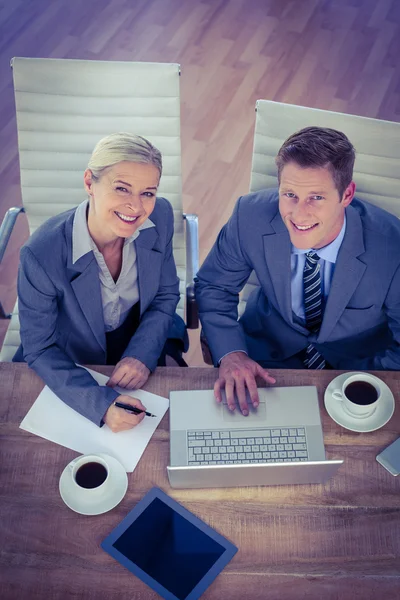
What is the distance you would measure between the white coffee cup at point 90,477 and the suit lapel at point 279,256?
76 centimetres

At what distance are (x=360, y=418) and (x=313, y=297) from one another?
18.1 inches

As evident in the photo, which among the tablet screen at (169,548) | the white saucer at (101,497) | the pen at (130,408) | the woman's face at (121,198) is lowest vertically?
the tablet screen at (169,548)

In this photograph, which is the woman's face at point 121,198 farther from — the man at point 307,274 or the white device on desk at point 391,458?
the white device on desk at point 391,458

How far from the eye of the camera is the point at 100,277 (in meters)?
1.91

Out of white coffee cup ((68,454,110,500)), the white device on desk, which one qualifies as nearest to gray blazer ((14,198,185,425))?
white coffee cup ((68,454,110,500))

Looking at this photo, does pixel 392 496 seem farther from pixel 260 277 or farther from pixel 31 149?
pixel 31 149

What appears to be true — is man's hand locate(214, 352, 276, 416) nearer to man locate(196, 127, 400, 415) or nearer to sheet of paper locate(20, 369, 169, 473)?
man locate(196, 127, 400, 415)

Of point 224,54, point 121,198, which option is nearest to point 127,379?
point 121,198

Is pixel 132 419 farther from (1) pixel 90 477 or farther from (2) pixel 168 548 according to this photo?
(2) pixel 168 548

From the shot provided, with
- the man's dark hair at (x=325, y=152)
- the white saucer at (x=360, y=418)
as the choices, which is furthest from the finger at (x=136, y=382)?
the man's dark hair at (x=325, y=152)

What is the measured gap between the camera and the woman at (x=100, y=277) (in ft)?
5.65

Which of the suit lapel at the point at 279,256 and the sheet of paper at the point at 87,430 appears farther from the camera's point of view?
the suit lapel at the point at 279,256

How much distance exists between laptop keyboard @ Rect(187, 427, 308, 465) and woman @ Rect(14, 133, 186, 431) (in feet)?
0.59

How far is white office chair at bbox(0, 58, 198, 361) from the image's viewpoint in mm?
2168
